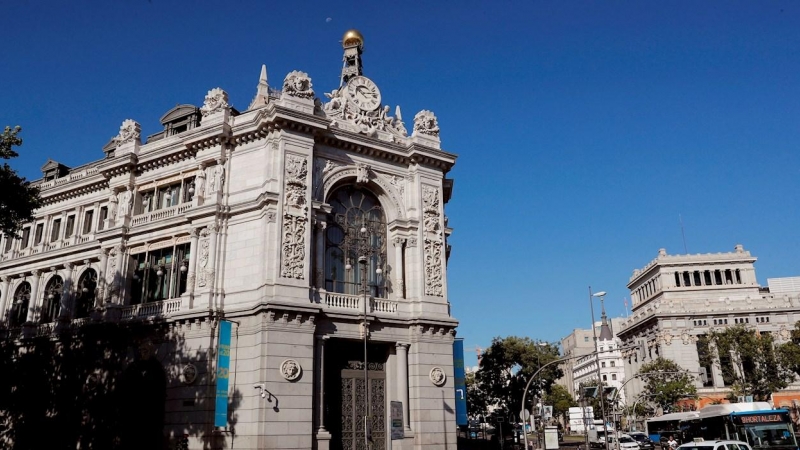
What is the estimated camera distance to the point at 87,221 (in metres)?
38.9

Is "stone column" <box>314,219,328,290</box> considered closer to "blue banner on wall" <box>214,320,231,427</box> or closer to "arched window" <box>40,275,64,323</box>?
"blue banner on wall" <box>214,320,231,427</box>

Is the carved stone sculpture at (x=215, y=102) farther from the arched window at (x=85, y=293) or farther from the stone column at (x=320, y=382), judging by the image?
the stone column at (x=320, y=382)

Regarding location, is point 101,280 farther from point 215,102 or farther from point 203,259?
point 215,102

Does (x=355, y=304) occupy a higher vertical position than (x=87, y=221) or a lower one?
lower

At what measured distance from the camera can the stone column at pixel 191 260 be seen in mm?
31328

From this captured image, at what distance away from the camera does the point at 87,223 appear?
38.9 meters

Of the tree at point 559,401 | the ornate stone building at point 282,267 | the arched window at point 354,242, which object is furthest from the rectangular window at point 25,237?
the tree at point 559,401

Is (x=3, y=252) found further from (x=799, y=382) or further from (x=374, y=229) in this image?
(x=799, y=382)

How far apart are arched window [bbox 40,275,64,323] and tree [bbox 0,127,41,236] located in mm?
12748

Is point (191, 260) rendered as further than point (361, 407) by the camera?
Yes

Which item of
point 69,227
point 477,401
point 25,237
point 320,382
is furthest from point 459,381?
point 477,401

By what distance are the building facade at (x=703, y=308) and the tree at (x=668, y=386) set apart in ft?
8.62

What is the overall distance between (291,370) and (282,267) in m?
4.81

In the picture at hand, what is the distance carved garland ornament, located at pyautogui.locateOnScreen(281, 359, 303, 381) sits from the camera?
27.5 metres
